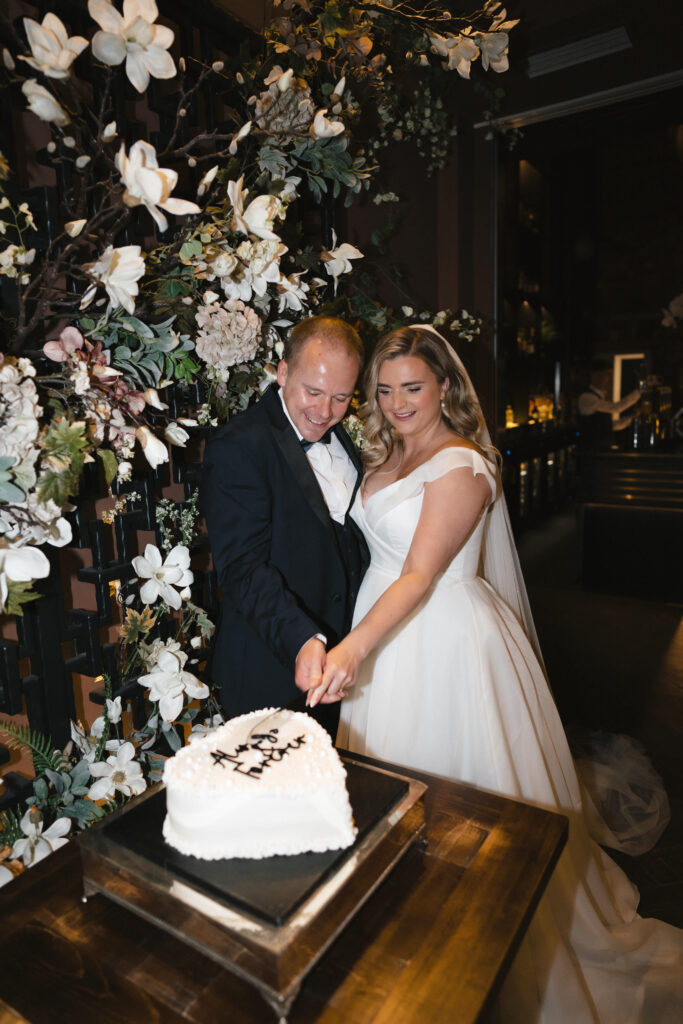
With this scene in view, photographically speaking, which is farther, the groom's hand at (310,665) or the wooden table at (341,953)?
the groom's hand at (310,665)

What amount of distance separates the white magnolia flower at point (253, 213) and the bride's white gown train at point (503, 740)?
2.79 feet

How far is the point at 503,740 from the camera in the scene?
1806 millimetres

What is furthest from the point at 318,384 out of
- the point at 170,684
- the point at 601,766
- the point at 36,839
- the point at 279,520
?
the point at 601,766

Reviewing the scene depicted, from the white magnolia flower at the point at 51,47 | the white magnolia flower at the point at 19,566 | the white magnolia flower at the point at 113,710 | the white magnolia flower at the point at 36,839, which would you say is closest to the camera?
the white magnolia flower at the point at 51,47

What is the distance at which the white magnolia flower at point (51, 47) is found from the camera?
41.4 inches

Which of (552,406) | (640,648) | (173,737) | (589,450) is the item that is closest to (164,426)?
(173,737)

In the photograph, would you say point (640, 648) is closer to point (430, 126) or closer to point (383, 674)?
point (383, 674)

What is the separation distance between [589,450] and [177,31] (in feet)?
14.8

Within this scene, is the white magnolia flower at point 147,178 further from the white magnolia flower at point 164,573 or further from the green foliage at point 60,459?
the white magnolia flower at point 164,573

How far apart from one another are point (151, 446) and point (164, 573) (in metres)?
0.41

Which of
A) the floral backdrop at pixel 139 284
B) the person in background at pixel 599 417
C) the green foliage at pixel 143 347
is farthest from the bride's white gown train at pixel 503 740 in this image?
the person in background at pixel 599 417

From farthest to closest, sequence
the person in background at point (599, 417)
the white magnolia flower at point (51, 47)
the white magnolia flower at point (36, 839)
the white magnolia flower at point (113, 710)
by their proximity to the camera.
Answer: the person in background at point (599, 417)
the white magnolia flower at point (113, 710)
the white magnolia flower at point (36, 839)
the white magnolia flower at point (51, 47)

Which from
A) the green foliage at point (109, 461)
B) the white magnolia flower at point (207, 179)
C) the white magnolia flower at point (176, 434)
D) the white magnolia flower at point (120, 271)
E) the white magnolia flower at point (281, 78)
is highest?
the white magnolia flower at point (281, 78)

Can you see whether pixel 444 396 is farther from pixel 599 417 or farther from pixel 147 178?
pixel 599 417
